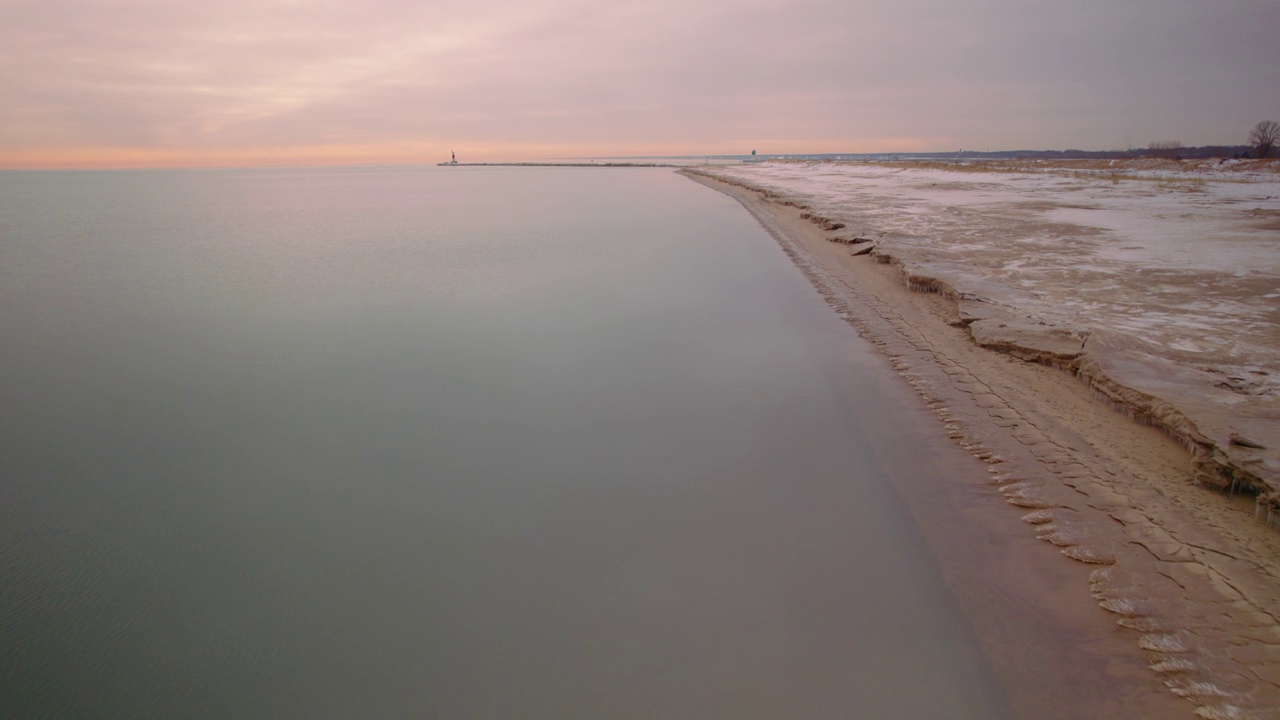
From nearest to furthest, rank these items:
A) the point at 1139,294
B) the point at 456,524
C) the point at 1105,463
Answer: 1. the point at 456,524
2. the point at 1105,463
3. the point at 1139,294

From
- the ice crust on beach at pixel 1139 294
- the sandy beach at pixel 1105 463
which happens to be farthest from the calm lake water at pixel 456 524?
the ice crust on beach at pixel 1139 294

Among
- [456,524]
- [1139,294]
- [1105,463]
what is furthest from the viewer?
[1139,294]

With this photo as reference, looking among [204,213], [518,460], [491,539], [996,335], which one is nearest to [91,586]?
[491,539]

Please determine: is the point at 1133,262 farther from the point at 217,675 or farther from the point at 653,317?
the point at 217,675

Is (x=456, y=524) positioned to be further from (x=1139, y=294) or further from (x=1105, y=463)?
(x=1139, y=294)

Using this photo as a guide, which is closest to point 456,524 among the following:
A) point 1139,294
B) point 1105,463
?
point 1105,463
